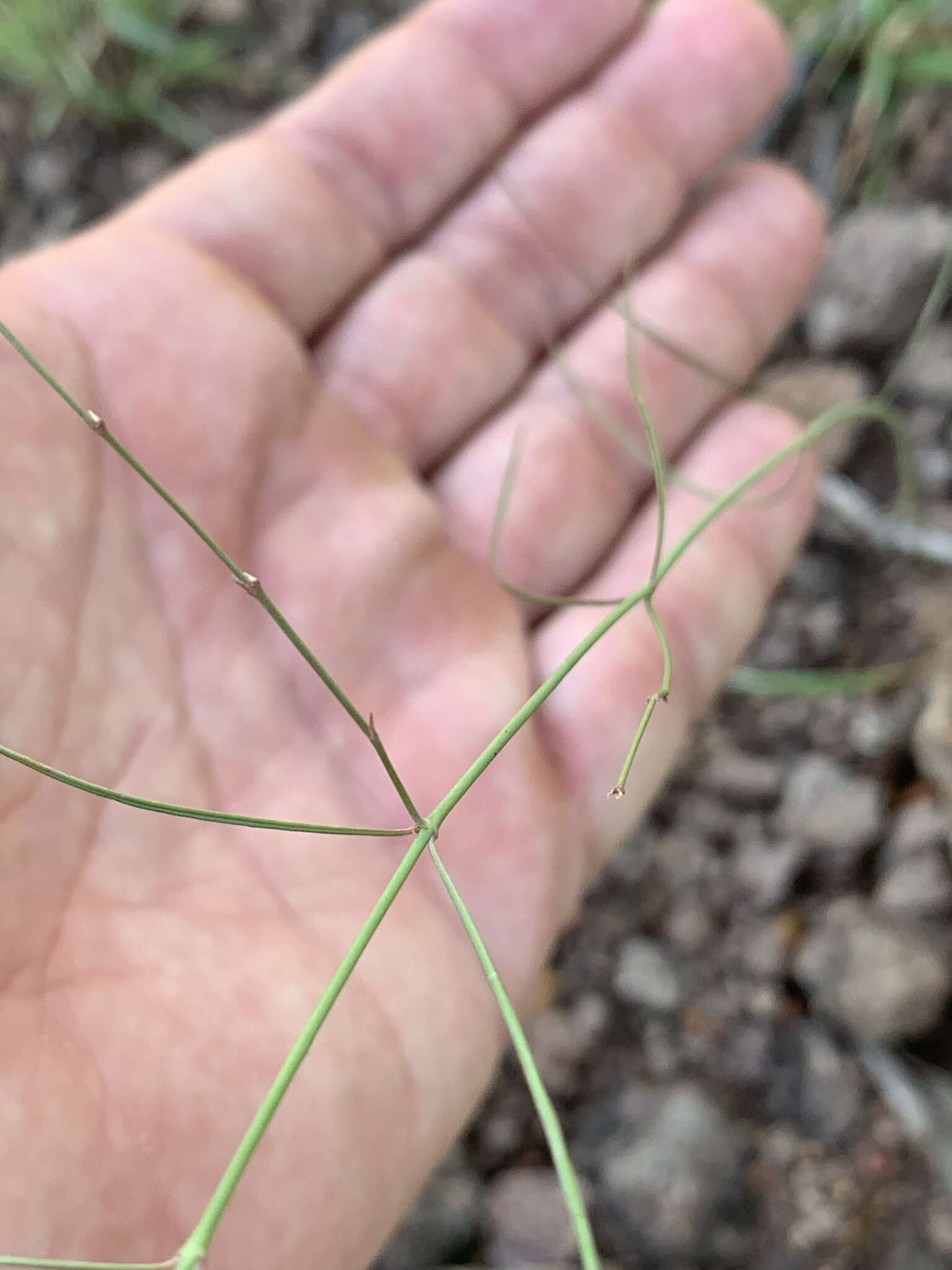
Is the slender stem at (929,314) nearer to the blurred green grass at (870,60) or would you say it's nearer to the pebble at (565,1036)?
the blurred green grass at (870,60)

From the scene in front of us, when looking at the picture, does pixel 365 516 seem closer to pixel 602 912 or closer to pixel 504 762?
pixel 504 762

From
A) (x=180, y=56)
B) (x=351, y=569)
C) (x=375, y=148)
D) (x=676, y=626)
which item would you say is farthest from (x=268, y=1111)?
(x=180, y=56)

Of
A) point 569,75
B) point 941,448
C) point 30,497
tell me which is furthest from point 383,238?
point 941,448

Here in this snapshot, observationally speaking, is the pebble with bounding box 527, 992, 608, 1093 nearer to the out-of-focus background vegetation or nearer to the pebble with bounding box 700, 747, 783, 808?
the out-of-focus background vegetation

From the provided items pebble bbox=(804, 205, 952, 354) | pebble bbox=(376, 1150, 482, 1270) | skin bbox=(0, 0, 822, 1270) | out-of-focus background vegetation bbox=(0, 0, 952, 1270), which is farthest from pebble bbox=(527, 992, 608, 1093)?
pebble bbox=(804, 205, 952, 354)

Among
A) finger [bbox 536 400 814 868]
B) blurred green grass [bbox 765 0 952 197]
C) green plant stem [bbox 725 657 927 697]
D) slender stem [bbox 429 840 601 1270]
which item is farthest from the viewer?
blurred green grass [bbox 765 0 952 197]

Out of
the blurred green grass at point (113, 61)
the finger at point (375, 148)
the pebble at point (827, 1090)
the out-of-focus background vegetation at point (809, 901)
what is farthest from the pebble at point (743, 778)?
the blurred green grass at point (113, 61)

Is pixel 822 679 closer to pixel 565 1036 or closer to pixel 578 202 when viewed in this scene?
pixel 565 1036
